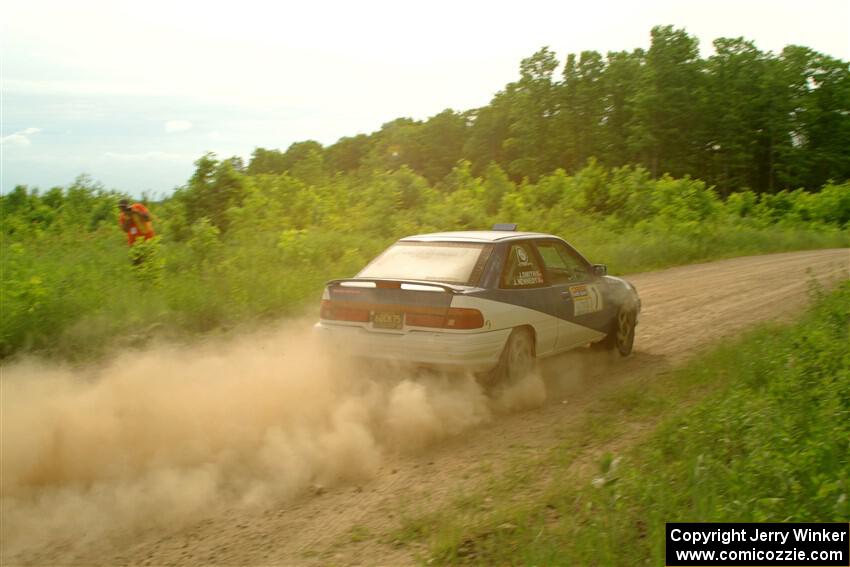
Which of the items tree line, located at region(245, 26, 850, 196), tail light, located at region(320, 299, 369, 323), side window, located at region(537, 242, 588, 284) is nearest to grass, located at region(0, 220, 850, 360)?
tail light, located at region(320, 299, 369, 323)

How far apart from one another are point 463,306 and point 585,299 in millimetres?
2210

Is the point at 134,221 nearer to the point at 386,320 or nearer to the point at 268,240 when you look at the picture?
the point at 268,240

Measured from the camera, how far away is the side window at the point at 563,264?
327 inches

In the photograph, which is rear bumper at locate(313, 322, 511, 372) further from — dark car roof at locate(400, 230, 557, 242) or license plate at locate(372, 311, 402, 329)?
dark car roof at locate(400, 230, 557, 242)

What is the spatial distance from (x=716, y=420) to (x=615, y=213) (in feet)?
84.2

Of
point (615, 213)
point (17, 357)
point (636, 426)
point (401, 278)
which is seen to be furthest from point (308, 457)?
point (615, 213)

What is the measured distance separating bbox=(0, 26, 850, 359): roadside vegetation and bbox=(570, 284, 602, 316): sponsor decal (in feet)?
16.0

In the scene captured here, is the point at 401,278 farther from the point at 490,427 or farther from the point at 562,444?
the point at 562,444

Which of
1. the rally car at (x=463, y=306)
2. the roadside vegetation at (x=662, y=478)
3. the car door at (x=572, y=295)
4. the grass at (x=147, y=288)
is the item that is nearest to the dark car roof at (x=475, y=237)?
the rally car at (x=463, y=306)

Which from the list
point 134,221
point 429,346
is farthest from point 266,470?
point 134,221

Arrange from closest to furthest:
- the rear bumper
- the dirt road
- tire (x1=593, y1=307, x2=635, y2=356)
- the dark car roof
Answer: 1. the dirt road
2. the rear bumper
3. the dark car roof
4. tire (x1=593, y1=307, x2=635, y2=356)

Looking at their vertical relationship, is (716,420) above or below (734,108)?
below

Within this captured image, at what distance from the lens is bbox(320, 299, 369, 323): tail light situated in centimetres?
698

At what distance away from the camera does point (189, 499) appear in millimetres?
4875
